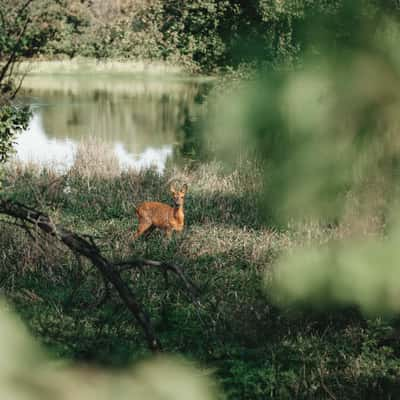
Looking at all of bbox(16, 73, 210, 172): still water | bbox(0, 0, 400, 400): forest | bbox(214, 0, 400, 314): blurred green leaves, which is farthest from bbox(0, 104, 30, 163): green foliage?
bbox(16, 73, 210, 172): still water

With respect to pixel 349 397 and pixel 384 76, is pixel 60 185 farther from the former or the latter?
pixel 384 76

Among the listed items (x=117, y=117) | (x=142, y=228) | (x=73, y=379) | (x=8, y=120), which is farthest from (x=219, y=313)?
(x=117, y=117)

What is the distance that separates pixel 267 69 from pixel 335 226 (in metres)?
0.23

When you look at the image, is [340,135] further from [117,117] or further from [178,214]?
[117,117]

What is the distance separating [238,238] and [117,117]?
20.8 meters

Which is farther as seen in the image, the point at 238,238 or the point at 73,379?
the point at 238,238

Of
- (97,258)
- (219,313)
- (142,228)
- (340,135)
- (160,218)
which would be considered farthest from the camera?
(142,228)

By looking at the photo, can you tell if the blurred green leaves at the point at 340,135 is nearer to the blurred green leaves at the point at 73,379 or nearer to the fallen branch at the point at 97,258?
the blurred green leaves at the point at 73,379

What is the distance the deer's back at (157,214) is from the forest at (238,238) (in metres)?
0.02

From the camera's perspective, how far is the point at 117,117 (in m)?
28.1

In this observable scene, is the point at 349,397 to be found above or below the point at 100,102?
above

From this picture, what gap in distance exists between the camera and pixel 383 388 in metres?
4.39

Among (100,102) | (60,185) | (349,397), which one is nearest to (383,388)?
(349,397)

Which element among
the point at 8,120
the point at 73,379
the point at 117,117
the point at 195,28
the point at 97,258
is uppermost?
the point at 73,379
